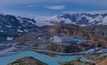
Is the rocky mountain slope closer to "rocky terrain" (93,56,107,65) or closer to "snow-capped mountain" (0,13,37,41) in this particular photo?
"rocky terrain" (93,56,107,65)

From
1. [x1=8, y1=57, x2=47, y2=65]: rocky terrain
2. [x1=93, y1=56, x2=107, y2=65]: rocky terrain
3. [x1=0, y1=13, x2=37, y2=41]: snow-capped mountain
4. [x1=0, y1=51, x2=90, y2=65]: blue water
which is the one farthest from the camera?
[x1=0, y1=13, x2=37, y2=41]: snow-capped mountain

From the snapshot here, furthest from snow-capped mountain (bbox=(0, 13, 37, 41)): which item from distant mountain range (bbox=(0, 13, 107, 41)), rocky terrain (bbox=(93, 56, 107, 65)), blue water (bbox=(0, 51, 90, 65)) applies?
rocky terrain (bbox=(93, 56, 107, 65))

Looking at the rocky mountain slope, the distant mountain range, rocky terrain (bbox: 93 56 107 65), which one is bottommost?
rocky terrain (bbox: 93 56 107 65)

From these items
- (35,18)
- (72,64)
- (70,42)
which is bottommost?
(72,64)

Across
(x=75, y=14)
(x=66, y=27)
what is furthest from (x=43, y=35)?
(x=75, y=14)

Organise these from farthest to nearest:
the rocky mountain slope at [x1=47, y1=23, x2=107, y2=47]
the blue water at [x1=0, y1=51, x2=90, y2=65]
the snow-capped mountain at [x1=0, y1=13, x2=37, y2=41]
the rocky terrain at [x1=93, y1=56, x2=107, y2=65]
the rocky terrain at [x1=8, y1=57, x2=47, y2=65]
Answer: the rocky mountain slope at [x1=47, y1=23, x2=107, y2=47], the snow-capped mountain at [x1=0, y1=13, x2=37, y2=41], the rocky terrain at [x1=93, y1=56, x2=107, y2=65], the blue water at [x1=0, y1=51, x2=90, y2=65], the rocky terrain at [x1=8, y1=57, x2=47, y2=65]

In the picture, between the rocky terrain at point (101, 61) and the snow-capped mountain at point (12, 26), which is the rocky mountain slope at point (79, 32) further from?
the snow-capped mountain at point (12, 26)

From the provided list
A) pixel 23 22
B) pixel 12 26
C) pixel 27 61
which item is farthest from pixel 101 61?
pixel 12 26

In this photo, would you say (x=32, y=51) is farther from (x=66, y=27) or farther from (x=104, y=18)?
(x=104, y=18)
